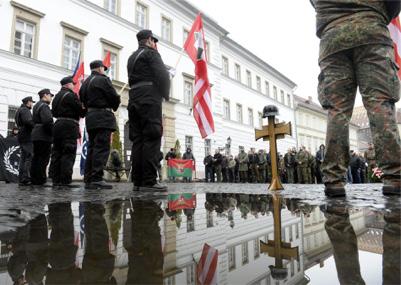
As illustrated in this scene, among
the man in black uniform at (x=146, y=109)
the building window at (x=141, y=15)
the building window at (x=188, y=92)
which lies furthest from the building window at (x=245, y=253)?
the building window at (x=188, y=92)

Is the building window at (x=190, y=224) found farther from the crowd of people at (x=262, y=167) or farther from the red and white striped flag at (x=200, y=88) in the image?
→ the crowd of people at (x=262, y=167)

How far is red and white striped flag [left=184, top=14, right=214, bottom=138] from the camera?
6.13 m

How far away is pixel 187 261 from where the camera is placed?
2.72ft

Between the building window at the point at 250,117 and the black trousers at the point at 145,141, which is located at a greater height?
the building window at the point at 250,117

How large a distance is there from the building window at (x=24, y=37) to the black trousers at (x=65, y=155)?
9.02 m

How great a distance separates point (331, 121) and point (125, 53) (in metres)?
15.5

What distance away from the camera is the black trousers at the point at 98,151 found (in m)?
4.20

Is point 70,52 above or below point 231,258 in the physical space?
above

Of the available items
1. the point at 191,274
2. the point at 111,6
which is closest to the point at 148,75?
the point at 191,274

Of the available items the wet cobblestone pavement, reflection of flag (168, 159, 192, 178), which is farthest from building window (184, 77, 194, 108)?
the wet cobblestone pavement

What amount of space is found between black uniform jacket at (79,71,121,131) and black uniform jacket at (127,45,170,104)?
0.65m

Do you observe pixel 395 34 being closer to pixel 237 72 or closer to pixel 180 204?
pixel 180 204

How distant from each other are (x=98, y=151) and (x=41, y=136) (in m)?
1.87

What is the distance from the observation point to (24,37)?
40.3 feet
